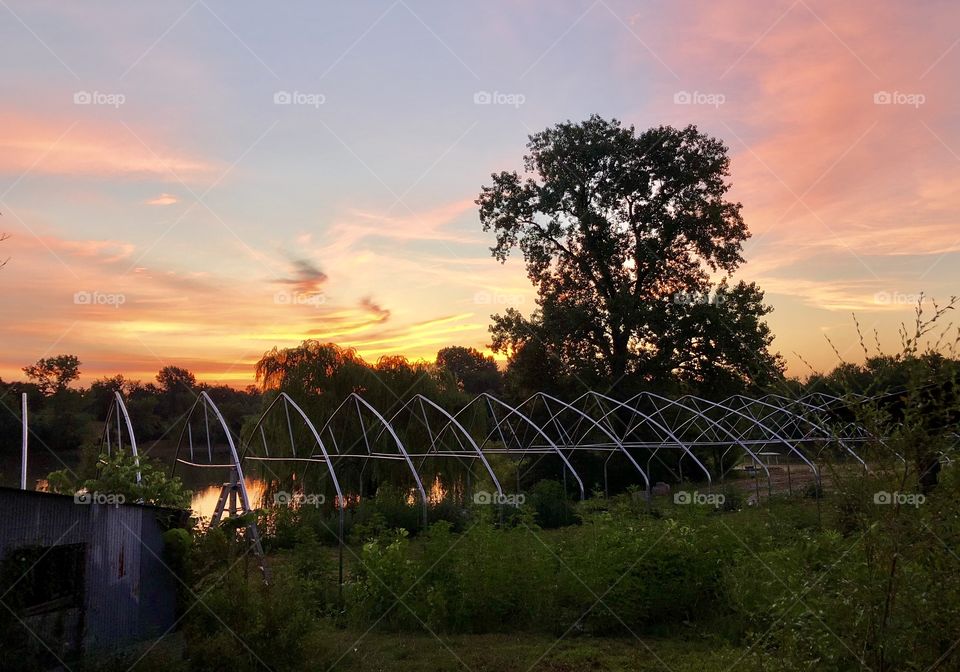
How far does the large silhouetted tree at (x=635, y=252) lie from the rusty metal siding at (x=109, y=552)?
26.5 meters

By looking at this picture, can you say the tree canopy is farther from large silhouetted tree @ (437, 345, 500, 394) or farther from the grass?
the grass

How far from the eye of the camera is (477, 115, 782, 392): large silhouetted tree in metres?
33.6

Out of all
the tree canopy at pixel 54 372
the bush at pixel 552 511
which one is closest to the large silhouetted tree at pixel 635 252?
the bush at pixel 552 511

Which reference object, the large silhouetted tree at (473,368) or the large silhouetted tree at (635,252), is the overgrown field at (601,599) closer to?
the large silhouetted tree at (635,252)

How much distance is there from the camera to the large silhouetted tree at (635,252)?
33.6 meters

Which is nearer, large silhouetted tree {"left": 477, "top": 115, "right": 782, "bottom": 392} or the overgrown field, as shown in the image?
the overgrown field

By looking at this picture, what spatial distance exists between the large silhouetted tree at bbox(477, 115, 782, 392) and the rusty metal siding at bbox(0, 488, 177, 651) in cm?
2654

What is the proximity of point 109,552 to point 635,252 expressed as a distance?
30.2 m

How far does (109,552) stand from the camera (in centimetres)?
754

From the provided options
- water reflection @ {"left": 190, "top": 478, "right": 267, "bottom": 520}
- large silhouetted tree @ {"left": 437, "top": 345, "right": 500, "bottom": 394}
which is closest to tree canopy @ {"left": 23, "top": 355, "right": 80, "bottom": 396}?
water reflection @ {"left": 190, "top": 478, "right": 267, "bottom": 520}

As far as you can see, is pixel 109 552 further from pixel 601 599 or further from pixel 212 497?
pixel 212 497

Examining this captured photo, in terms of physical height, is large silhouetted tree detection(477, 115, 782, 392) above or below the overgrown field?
above

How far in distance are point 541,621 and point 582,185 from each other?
27.7m

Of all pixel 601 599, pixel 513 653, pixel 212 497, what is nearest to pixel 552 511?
pixel 601 599
